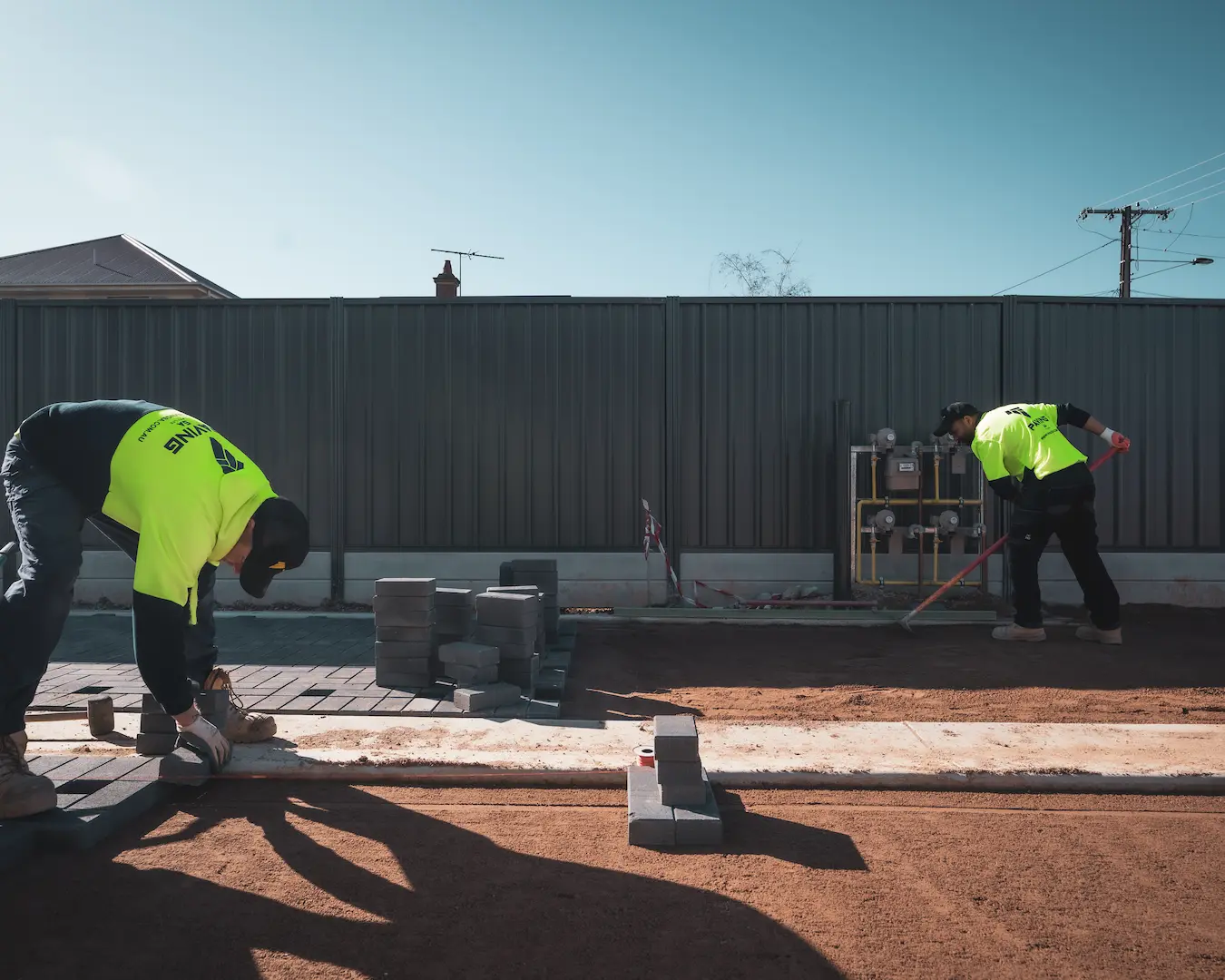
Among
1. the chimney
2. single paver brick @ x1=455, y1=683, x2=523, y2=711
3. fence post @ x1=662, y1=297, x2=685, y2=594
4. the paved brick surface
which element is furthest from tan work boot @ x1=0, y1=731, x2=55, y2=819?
the chimney

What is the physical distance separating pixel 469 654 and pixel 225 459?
244cm

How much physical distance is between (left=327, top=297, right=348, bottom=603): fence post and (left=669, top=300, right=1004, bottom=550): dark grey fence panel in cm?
383

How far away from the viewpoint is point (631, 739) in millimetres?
4582

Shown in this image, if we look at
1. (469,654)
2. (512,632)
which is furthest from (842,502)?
(469,654)

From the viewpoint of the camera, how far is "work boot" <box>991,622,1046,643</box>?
7445 millimetres

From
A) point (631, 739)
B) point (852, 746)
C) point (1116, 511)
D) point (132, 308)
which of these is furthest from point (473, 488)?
point (1116, 511)

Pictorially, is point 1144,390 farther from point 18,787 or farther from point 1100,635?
point 18,787

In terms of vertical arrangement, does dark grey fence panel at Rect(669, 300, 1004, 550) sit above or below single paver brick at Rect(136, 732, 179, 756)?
above

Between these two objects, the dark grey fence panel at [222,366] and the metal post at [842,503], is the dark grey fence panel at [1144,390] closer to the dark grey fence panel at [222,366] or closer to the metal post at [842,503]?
the metal post at [842,503]

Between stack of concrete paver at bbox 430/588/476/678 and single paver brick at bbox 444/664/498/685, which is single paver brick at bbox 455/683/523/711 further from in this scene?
stack of concrete paver at bbox 430/588/476/678

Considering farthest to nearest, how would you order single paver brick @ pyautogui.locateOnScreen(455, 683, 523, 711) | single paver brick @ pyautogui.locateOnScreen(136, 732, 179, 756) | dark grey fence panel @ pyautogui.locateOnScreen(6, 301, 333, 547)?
dark grey fence panel @ pyautogui.locateOnScreen(6, 301, 333, 547)
single paver brick @ pyautogui.locateOnScreen(455, 683, 523, 711)
single paver brick @ pyautogui.locateOnScreen(136, 732, 179, 756)

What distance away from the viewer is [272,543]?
3.51 m

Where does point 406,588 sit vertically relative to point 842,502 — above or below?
below

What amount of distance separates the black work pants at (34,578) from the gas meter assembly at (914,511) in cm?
744
